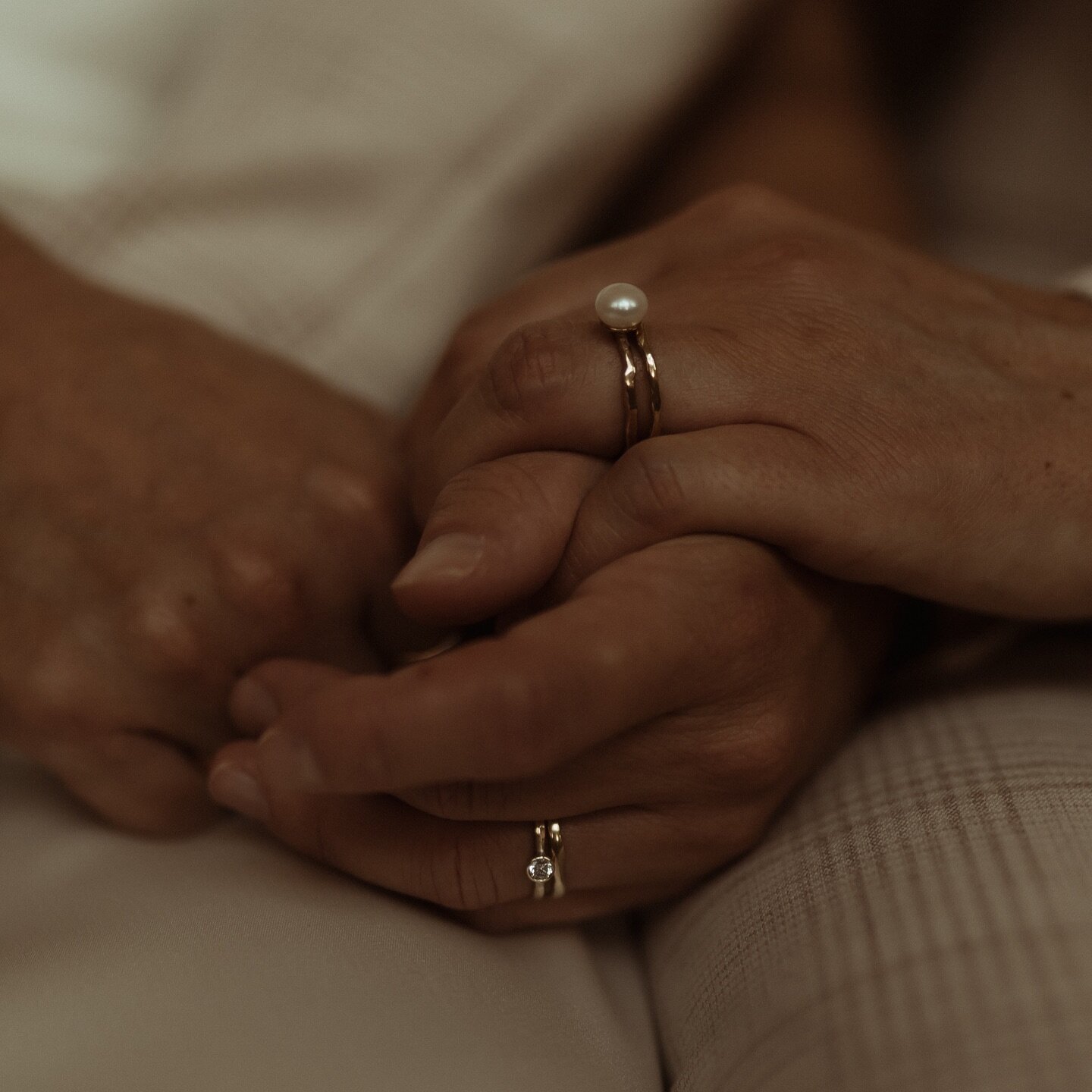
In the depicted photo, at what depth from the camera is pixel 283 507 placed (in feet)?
2.25

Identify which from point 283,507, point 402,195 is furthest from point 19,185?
point 283,507

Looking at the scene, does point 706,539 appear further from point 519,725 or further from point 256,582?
point 256,582

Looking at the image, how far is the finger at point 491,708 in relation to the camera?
1.38ft

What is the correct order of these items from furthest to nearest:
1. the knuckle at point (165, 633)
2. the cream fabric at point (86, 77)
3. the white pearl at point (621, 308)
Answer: the cream fabric at point (86, 77)
the knuckle at point (165, 633)
the white pearl at point (621, 308)

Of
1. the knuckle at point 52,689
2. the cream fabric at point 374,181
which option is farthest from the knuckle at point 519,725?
the cream fabric at point 374,181

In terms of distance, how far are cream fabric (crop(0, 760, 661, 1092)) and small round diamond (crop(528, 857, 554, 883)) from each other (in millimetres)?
57

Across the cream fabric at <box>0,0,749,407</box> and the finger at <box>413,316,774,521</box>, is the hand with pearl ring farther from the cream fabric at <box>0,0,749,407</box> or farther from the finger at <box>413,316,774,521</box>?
the cream fabric at <box>0,0,749,407</box>

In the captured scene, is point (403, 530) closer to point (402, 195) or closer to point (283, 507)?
point (283, 507)

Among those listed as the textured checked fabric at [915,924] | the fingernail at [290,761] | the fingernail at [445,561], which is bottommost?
the textured checked fabric at [915,924]

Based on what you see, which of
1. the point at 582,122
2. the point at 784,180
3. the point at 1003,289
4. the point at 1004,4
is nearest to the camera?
the point at 1003,289

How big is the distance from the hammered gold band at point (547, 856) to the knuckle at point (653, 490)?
0.54ft

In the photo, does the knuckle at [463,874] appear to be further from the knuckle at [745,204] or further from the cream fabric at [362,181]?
the knuckle at [745,204]

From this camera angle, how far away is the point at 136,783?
64 centimetres

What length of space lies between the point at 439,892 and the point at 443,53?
0.66 meters
